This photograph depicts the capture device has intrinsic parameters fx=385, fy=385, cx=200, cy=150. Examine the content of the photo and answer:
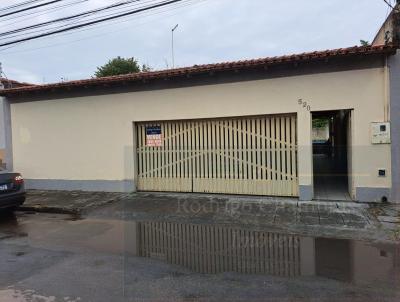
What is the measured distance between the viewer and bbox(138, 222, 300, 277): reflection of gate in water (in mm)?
5176

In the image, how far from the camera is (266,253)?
5.76 m

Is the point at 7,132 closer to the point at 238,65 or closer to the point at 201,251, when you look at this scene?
the point at 238,65

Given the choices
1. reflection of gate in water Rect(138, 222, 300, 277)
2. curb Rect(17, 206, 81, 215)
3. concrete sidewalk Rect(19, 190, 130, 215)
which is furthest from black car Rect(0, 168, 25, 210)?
reflection of gate in water Rect(138, 222, 300, 277)

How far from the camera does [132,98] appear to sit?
35.2ft

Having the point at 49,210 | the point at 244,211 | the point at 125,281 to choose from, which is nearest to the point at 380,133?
the point at 244,211

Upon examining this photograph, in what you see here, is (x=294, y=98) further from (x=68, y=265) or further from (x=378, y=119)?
(x=68, y=265)

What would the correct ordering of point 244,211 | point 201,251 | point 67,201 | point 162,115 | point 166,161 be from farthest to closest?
point 166,161, point 162,115, point 67,201, point 244,211, point 201,251

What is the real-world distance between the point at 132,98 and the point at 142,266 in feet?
20.9

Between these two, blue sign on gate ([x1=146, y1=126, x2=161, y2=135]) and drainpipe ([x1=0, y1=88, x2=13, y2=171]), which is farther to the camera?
drainpipe ([x1=0, y1=88, x2=13, y2=171])

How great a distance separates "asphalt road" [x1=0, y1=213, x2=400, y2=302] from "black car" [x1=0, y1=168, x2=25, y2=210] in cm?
226

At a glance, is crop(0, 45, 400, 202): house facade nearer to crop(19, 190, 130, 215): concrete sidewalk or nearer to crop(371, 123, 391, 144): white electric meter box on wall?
crop(371, 123, 391, 144): white electric meter box on wall

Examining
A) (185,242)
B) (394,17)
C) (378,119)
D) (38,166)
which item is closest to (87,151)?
(38,166)

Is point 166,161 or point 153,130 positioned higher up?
point 153,130

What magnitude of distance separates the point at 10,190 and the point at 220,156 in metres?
5.04
